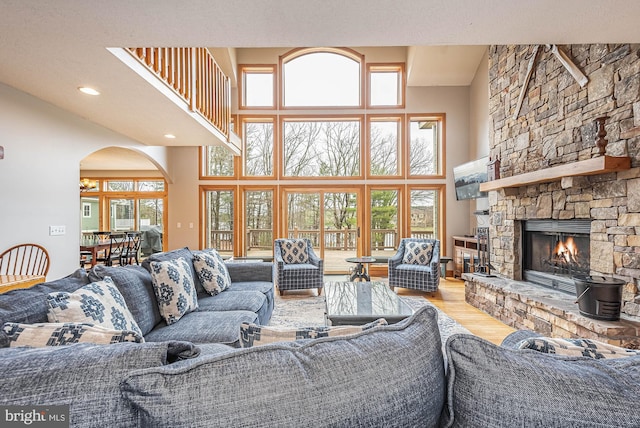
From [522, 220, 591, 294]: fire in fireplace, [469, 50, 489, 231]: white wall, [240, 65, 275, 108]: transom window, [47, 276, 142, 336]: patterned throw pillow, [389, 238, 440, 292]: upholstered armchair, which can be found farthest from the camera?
[240, 65, 275, 108]: transom window

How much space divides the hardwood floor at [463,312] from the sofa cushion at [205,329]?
2389 millimetres

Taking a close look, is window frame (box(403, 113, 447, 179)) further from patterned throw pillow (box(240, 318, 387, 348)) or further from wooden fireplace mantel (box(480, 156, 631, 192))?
patterned throw pillow (box(240, 318, 387, 348))

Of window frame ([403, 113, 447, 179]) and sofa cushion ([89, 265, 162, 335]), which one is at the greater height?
window frame ([403, 113, 447, 179])

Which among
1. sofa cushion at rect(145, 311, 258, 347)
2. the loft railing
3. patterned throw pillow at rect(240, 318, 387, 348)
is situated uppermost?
the loft railing

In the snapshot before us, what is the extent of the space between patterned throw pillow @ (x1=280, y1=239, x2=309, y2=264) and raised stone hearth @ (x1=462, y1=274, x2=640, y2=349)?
2407 millimetres

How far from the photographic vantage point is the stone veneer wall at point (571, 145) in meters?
2.55

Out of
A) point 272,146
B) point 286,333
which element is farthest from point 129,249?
point 286,333

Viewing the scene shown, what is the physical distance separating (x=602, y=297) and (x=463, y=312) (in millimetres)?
1592

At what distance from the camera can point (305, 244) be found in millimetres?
5117

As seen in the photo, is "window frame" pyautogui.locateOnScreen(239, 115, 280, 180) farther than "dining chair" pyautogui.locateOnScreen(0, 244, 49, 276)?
Yes

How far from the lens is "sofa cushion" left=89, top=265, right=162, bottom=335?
75.0 inches

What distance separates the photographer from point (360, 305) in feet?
9.05

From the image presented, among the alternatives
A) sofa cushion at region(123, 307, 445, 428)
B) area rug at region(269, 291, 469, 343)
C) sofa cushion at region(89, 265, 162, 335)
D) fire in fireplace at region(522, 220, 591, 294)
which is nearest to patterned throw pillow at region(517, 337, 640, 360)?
sofa cushion at region(123, 307, 445, 428)

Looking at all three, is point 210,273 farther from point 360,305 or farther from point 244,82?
point 244,82
